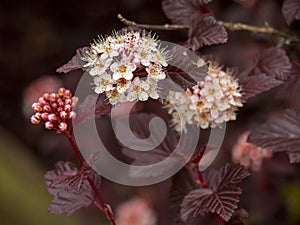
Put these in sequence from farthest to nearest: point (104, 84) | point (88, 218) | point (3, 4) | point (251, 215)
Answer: point (3, 4) → point (88, 218) → point (251, 215) → point (104, 84)

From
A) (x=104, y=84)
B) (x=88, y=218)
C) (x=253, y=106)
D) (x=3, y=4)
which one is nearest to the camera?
(x=104, y=84)

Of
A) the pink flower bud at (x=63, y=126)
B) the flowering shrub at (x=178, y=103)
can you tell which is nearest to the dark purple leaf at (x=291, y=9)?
the flowering shrub at (x=178, y=103)

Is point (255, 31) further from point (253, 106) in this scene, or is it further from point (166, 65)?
point (253, 106)

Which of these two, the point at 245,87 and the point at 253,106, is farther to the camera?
the point at 253,106

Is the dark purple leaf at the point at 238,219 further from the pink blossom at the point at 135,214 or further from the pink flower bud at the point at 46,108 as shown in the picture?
the pink blossom at the point at 135,214

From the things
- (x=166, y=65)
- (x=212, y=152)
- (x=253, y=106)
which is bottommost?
(x=253, y=106)

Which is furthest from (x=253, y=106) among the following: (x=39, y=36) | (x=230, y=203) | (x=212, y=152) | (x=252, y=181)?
(x=39, y=36)

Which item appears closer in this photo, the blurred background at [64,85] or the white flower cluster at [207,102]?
the white flower cluster at [207,102]
